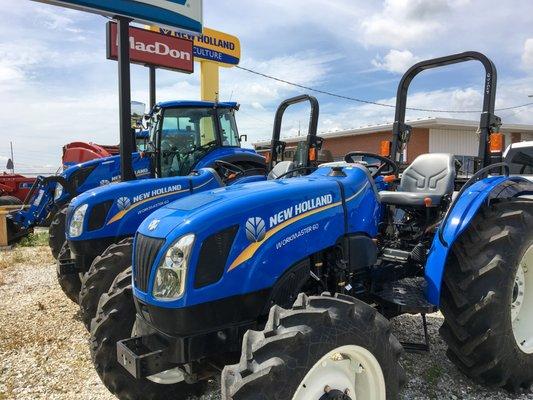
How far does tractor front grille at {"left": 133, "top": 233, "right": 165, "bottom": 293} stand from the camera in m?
2.34

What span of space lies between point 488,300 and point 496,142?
1.28m

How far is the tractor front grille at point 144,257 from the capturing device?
2.34 meters

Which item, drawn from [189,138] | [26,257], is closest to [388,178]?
[189,138]

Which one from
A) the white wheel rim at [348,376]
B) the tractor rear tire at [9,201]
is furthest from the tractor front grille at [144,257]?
the tractor rear tire at [9,201]

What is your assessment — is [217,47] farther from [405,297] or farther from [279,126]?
[405,297]

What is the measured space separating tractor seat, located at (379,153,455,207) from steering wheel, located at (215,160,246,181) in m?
2.60

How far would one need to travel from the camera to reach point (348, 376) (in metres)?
2.22

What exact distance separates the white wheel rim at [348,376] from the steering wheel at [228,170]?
4.18 meters

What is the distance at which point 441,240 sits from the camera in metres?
2.99

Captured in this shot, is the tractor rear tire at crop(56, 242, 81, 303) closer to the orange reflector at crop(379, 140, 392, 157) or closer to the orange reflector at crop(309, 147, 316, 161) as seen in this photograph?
the orange reflector at crop(309, 147, 316, 161)

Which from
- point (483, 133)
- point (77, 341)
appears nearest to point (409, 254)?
point (483, 133)

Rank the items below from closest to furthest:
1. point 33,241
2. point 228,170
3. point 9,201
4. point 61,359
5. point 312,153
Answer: point 61,359 → point 312,153 → point 228,170 → point 33,241 → point 9,201

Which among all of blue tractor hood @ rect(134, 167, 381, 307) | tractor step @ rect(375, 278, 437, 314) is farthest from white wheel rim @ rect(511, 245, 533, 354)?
blue tractor hood @ rect(134, 167, 381, 307)

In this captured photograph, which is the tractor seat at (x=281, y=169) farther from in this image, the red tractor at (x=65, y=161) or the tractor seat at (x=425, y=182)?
the red tractor at (x=65, y=161)
